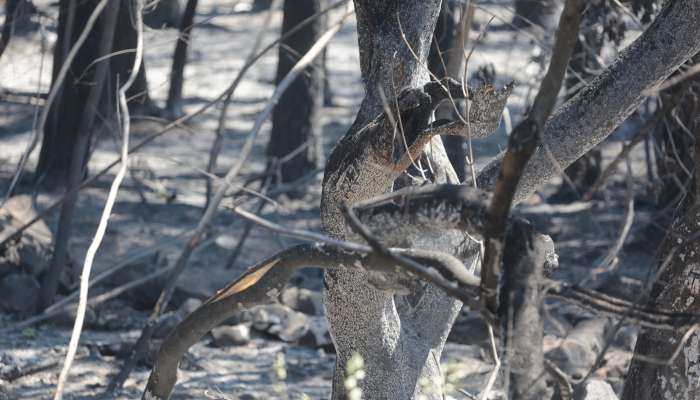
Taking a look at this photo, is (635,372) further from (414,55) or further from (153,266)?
(153,266)

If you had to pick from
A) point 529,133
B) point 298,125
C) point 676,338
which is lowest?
point 298,125

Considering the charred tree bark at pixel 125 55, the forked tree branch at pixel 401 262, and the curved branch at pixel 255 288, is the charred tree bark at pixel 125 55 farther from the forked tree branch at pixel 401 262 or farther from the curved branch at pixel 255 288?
the forked tree branch at pixel 401 262

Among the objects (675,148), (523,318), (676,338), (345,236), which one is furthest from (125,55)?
(523,318)

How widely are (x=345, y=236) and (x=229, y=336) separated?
3853mm

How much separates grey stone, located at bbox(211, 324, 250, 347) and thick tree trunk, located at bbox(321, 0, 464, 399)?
10.4 feet

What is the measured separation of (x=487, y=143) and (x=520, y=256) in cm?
996

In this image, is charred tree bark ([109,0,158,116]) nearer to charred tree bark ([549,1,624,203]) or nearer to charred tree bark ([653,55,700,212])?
charred tree bark ([549,1,624,203])

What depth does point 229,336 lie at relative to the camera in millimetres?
7520

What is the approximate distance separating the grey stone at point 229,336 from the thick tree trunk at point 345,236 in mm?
3168

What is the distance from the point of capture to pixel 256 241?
9.88 metres

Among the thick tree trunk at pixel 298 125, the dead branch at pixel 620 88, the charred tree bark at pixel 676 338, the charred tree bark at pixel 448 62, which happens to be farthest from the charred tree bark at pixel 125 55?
the charred tree bark at pixel 676 338

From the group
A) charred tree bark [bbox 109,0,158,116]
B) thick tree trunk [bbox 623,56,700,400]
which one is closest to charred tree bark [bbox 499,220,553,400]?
thick tree trunk [bbox 623,56,700,400]

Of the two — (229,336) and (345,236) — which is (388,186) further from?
(229,336)

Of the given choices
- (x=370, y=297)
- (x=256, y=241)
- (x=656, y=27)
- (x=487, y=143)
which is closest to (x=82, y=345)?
(x=256, y=241)
